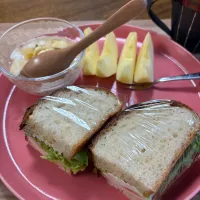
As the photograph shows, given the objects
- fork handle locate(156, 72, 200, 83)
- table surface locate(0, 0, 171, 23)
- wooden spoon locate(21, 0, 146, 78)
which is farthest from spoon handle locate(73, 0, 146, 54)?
table surface locate(0, 0, 171, 23)

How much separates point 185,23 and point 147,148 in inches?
26.8

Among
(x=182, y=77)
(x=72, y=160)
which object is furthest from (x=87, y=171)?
(x=182, y=77)

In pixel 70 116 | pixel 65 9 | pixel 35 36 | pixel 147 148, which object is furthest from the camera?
pixel 65 9

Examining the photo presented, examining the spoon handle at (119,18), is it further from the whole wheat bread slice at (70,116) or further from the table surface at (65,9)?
the table surface at (65,9)

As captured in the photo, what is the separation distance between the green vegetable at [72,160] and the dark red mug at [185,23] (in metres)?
0.68

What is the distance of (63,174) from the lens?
1324 millimetres

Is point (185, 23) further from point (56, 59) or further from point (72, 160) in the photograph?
point (72, 160)

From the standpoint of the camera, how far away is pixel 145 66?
5.05 feet

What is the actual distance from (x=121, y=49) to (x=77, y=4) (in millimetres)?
551

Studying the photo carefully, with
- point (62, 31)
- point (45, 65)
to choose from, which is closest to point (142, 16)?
point (62, 31)

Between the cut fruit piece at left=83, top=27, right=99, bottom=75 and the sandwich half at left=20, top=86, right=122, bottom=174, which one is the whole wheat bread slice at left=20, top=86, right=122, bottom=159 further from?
the cut fruit piece at left=83, top=27, right=99, bottom=75

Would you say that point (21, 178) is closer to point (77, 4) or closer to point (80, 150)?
point (80, 150)

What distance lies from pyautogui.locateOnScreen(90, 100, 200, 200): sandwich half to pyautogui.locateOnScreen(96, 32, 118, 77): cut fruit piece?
27 cm

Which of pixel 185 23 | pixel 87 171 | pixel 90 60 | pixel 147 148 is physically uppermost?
pixel 185 23
